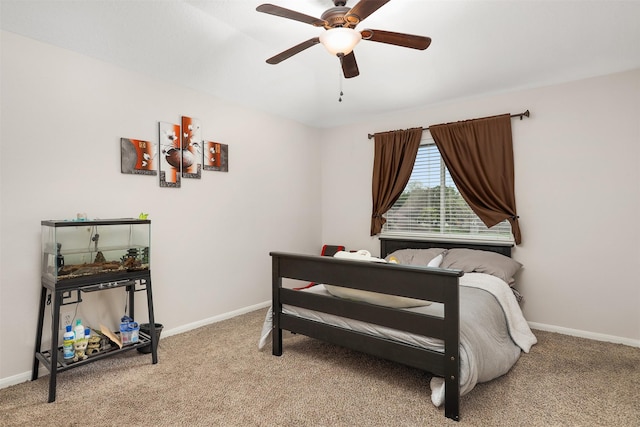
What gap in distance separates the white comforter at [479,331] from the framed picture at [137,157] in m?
1.72

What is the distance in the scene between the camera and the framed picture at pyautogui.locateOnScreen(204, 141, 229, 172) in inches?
146

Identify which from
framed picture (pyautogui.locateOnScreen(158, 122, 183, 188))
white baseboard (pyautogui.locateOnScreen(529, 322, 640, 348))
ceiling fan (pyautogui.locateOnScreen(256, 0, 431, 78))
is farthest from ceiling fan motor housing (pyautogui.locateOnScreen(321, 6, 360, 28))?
white baseboard (pyautogui.locateOnScreen(529, 322, 640, 348))

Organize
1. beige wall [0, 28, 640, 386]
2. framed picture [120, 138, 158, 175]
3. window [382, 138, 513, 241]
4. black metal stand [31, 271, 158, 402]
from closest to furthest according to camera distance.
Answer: black metal stand [31, 271, 158, 402] < beige wall [0, 28, 640, 386] < framed picture [120, 138, 158, 175] < window [382, 138, 513, 241]

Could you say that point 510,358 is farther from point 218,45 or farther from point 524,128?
point 218,45

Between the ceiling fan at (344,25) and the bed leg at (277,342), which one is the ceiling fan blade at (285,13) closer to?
the ceiling fan at (344,25)

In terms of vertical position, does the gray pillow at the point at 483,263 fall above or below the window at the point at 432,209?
below

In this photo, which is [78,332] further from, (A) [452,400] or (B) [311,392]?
(A) [452,400]

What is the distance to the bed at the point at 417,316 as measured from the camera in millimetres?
2035

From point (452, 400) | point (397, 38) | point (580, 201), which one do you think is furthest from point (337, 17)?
point (580, 201)

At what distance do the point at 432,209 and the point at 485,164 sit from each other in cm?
79

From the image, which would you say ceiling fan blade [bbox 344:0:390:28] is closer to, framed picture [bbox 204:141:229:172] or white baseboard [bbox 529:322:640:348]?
framed picture [bbox 204:141:229:172]

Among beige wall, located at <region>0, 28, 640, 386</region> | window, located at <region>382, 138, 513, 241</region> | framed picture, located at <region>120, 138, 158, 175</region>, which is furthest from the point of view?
window, located at <region>382, 138, 513, 241</region>

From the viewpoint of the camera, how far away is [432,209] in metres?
4.24

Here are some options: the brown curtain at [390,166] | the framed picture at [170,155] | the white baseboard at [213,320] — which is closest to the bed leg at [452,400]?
the white baseboard at [213,320]
